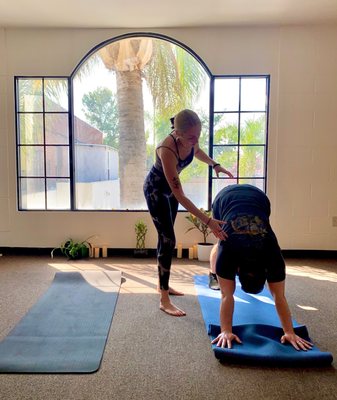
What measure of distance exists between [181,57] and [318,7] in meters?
1.40

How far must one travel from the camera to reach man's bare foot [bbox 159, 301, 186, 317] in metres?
2.12

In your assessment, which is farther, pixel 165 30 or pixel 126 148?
pixel 126 148

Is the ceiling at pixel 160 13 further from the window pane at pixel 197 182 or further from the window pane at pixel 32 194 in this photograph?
the window pane at pixel 32 194

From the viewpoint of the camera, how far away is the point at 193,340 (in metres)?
1.81

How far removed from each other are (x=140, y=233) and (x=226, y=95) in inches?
69.5

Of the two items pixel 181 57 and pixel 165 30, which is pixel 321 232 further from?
pixel 165 30

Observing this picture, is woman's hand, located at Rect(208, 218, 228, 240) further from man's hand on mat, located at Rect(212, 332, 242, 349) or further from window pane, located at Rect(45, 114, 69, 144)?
window pane, located at Rect(45, 114, 69, 144)

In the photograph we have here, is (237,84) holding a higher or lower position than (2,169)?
higher

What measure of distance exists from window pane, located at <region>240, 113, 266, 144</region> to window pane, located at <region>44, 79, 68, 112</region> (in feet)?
6.40

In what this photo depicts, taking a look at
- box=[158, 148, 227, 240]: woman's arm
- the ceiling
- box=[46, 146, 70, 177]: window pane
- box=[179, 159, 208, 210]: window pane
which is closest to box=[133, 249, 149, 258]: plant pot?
box=[179, 159, 208, 210]: window pane

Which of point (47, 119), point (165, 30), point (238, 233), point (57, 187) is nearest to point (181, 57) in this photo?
point (165, 30)

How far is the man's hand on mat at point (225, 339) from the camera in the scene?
5.45 ft

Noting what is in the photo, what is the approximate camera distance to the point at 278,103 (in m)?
3.45

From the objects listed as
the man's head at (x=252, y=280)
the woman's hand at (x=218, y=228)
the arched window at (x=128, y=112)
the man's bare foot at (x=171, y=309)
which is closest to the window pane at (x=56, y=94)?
the arched window at (x=128, y=112)
